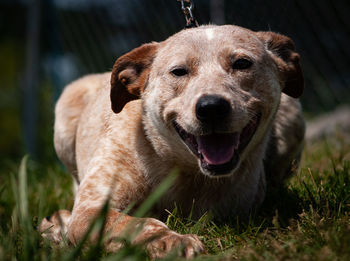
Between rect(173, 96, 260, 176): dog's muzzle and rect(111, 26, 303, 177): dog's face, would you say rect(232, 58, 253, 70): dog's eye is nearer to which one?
rect(111, 26, 303, 177): dog's face

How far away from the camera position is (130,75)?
3.05 metres

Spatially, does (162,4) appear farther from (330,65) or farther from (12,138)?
(12,138)

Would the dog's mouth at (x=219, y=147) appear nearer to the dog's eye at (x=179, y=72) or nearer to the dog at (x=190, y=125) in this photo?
the dog at (x=190, y=125)

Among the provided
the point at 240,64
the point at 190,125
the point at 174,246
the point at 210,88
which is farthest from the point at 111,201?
the point at 240,64

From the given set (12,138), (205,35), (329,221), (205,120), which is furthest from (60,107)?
(12,138)

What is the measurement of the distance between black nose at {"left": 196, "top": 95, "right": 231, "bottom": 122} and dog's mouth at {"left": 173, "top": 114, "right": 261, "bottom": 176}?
0.17 meters

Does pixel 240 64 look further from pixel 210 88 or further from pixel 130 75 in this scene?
pixel 130 75

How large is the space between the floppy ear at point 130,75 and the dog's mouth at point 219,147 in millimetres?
550

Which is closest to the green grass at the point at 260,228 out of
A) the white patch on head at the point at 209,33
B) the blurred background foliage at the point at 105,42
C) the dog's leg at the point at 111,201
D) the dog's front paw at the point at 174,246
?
the dog's front paw at the point at 174,246

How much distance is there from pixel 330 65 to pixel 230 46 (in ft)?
15.6

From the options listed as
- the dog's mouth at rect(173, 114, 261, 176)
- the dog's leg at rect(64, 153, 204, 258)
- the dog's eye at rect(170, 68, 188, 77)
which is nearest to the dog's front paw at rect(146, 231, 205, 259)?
the dog's leg at rect(64, 153, 204, 258)

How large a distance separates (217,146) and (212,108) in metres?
0.29

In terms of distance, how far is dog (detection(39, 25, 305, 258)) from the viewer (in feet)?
8.14

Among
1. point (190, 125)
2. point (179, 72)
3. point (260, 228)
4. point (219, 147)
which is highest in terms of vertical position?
point (179, 72)
